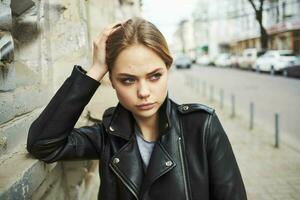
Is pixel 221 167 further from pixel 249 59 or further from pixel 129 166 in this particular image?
pixel 249 59

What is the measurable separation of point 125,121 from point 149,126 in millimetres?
123

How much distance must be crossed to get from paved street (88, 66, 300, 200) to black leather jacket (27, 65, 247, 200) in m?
1.48

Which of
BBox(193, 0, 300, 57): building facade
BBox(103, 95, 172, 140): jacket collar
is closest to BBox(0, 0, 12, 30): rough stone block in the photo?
BBox(103, 95, 172, 140): jacket collar

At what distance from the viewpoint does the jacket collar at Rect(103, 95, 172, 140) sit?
1.73 m

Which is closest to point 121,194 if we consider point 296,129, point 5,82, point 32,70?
point 5,82

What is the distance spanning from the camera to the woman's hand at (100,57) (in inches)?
67.7

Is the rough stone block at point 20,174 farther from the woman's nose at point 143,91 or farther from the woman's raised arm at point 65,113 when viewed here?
the woman's nose at point 143,91

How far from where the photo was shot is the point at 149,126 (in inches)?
72.4

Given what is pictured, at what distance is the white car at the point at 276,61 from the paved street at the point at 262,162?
1608 cm

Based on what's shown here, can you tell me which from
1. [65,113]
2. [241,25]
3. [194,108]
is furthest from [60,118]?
[241,25]

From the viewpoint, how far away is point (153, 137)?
183cm

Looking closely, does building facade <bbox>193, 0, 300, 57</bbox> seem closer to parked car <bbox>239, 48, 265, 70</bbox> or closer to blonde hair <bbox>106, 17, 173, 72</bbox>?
parked car <bbox>239, 48, 265, 70</bbox>

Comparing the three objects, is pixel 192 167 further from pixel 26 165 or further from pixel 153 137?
pixel 26 165

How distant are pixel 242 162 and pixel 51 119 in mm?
4269
